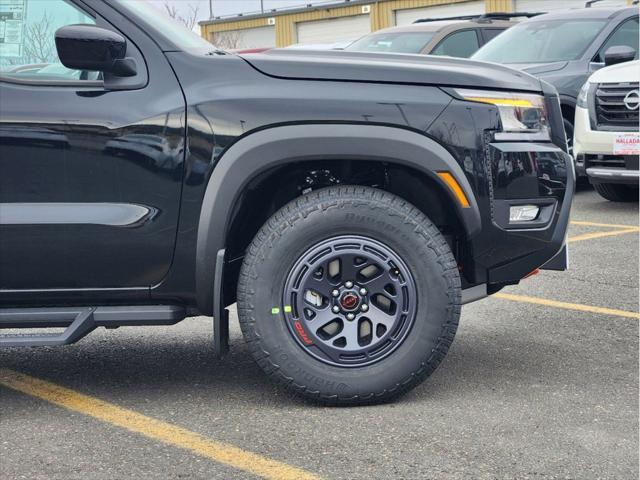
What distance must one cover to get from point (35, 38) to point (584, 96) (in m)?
6.39

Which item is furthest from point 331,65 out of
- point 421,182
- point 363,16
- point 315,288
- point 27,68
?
point 363,16

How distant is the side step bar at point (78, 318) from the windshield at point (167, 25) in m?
1.02

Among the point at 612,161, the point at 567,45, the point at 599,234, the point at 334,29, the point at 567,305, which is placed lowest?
the point at 599,234

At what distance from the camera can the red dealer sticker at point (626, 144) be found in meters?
9.16

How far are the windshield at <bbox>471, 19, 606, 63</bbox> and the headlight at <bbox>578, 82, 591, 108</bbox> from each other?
1.26 metres

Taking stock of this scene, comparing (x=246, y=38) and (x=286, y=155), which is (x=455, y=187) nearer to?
(x=286, y=155)

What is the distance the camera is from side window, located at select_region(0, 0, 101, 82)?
4.27 m

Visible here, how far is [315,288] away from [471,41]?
9749mm

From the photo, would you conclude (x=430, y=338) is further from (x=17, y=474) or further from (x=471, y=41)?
(x=471, y=41)

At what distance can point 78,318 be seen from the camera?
4.22m

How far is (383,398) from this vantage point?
430cm

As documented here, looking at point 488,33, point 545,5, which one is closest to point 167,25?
point 488,33

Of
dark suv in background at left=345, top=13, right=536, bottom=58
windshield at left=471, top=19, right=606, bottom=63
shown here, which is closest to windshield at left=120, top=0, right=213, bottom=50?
windshield at left=471, top=19, right=606, bottom=63

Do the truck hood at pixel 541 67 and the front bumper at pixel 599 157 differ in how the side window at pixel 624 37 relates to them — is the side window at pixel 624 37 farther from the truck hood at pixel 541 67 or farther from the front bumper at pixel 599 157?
the front bumper at pixel 599 157
